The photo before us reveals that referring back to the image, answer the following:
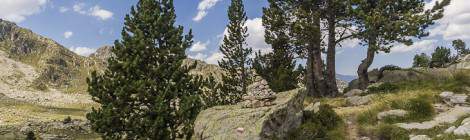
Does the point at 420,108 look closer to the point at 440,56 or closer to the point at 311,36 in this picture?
the point at 311,36

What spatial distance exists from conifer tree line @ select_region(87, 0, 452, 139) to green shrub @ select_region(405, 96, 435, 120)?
11.0 metres

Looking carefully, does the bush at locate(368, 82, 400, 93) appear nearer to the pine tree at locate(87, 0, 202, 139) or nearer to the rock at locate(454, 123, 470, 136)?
the pine tree at locate(87, 0, 202, 139)

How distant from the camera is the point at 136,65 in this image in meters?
26.5

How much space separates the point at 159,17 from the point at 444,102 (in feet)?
53.3

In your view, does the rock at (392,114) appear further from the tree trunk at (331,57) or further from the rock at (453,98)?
the tree trunk at (331,57)

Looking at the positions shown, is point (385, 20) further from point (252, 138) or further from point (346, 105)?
point (252, 138)

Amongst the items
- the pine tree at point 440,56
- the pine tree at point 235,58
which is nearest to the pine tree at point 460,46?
the pine tree at point 440,56

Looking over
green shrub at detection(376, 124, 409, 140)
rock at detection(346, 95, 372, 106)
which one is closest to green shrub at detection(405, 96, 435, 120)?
green shrub at detection(376, 124, 409, 140)

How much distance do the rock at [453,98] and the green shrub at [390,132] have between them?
589 cm

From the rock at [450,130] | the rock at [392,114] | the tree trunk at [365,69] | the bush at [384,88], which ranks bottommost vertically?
the rock at [450,130]

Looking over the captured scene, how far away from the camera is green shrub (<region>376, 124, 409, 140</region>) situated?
62.9ft

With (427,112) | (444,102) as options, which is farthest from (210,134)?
(444,102)

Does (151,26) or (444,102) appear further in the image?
(151,26)

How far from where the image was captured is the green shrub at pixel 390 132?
19.2 meters
